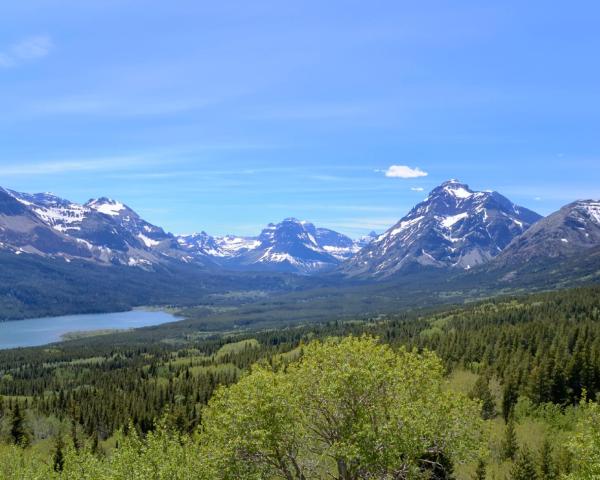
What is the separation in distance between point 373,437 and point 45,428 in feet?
483

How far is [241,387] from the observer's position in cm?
4141

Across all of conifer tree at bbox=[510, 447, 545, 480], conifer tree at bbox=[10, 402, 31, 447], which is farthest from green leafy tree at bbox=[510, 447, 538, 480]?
conifer tree at bbox=[10, 402, 31, 447]

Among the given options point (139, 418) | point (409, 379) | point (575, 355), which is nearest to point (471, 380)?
point (575, 355)

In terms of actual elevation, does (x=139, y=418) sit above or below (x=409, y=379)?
below

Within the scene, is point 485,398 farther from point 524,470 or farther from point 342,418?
point 342,418

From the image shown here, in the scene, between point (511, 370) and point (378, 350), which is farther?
point (511, 370)

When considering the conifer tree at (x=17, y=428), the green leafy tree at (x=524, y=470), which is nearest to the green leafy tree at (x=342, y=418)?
the green leafy tree at (x=524, y=470)

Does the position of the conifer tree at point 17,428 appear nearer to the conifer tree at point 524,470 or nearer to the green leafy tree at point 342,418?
the green leafy tree at point 342,418

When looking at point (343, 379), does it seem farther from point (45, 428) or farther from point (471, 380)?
point (45, 428)

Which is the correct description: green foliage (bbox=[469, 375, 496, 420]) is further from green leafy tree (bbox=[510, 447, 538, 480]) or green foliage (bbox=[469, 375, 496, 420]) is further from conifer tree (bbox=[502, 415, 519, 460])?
green leafy tree (bbox=[510, 447, 538, 480])

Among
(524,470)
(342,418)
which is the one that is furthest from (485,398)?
Result: (342,418)

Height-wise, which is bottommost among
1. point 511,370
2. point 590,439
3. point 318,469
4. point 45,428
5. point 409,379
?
point 45,428

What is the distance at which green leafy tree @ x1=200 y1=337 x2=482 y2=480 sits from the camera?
3772cm

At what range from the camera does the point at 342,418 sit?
41.8 metres
